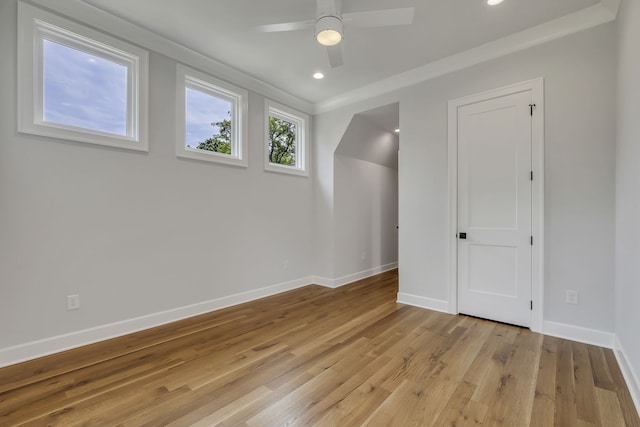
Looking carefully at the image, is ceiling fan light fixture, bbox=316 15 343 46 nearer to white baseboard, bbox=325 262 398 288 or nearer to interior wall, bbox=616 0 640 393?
interior wall, bbox=616 0 640 393

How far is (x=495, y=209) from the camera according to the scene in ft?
9.96

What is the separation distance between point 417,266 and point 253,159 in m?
2.59

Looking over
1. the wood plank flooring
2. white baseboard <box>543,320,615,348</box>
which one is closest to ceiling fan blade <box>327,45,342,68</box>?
the wood plank flooring

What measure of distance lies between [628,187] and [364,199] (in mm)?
3495

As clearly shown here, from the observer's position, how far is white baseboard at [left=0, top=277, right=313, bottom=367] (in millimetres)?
2230

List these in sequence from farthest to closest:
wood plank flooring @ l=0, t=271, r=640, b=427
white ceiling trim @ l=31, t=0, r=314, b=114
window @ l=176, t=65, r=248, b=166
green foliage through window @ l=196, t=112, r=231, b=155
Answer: green foliage through window @ l=196, t=112, r=231, b=155 < window @ l=176, t=65, r=248, b=166 < white ceiling trim @ l=31, t=0, r=314, b=114 < wood plank flooring @ l=0, t=271, r=640, b=427

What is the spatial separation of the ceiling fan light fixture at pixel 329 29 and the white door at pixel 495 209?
6.20 ft

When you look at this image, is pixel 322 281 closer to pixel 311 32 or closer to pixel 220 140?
pixel 220 140

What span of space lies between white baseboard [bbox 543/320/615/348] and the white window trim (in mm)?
4318

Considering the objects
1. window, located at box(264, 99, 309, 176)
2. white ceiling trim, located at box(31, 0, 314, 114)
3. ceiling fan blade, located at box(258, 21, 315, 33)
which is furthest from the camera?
window, located at box(264, 99, 309, 176)

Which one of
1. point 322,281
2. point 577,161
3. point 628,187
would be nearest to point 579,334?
point 628,187

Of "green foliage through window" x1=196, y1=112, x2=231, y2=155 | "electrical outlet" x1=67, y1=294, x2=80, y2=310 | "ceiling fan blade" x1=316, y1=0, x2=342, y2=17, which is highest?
"ceiling fan blade" x1=316, y1=0, x2=342, y2=17

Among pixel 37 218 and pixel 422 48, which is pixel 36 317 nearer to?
pixel 37 218

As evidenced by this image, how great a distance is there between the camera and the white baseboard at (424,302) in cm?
339
